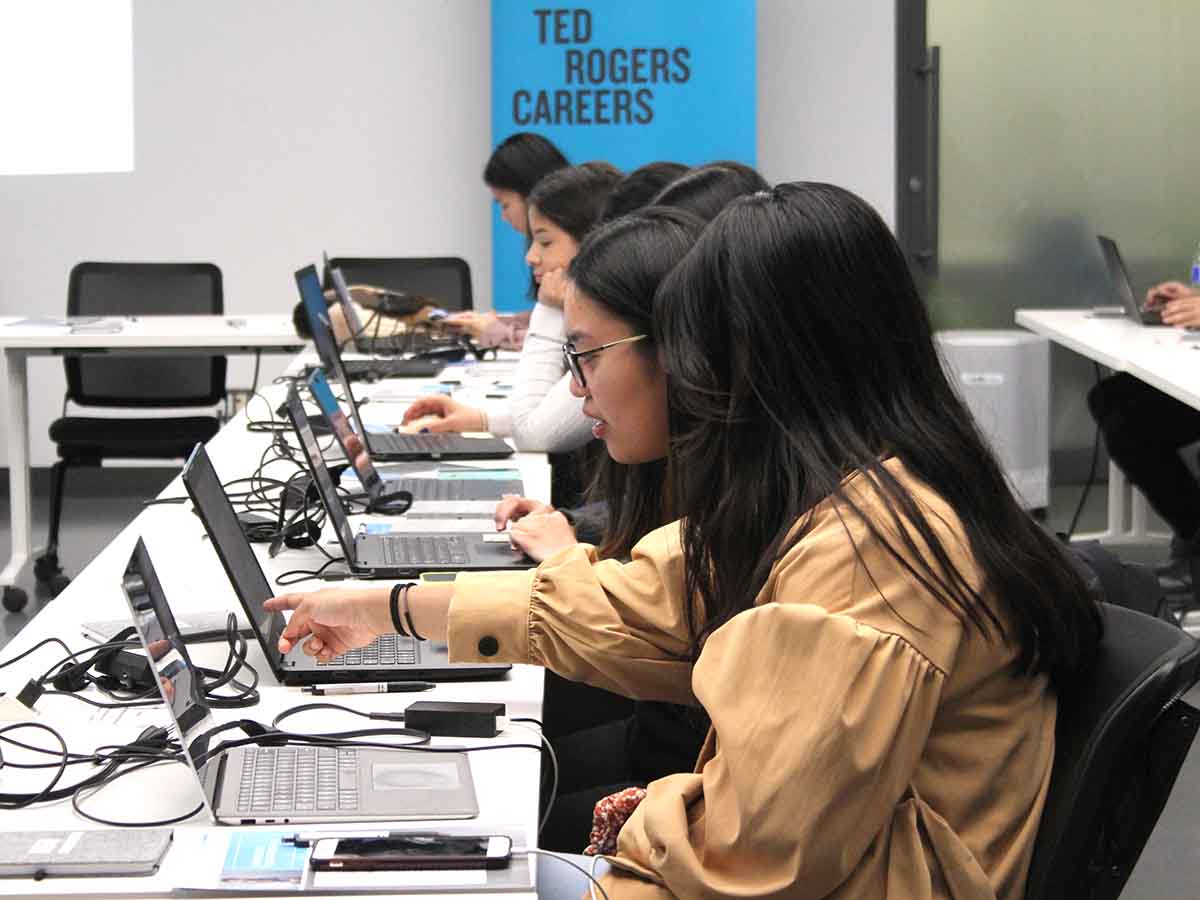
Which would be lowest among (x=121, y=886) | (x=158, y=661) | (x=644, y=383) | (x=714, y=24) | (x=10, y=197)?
(x=121, y=886)

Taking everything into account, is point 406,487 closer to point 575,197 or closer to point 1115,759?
point 575,197

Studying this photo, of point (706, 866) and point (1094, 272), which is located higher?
point (1094, 272)

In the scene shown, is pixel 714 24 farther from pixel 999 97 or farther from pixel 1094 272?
pixel 1094 272

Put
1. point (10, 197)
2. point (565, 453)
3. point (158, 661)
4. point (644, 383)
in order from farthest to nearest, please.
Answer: point (10, 197)
point (565, 453)
point (644, 383)
point (158, 661)

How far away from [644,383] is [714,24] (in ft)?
14.4

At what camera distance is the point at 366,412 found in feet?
13.1

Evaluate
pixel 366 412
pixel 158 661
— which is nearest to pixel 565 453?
pixel 366 412

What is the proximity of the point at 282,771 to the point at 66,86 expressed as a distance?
17.9ft

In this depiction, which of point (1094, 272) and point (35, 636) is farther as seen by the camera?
point (1094, 272)

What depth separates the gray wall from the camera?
6340 millimetres

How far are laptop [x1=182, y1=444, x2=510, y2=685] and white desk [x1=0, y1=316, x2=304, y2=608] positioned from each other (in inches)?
122


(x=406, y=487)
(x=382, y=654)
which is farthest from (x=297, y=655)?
(x=406, y=487)

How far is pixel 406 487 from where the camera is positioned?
3.07 metres

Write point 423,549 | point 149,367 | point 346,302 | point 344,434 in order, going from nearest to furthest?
point 423,549, point 344,434, point 346,302, point 149,367
